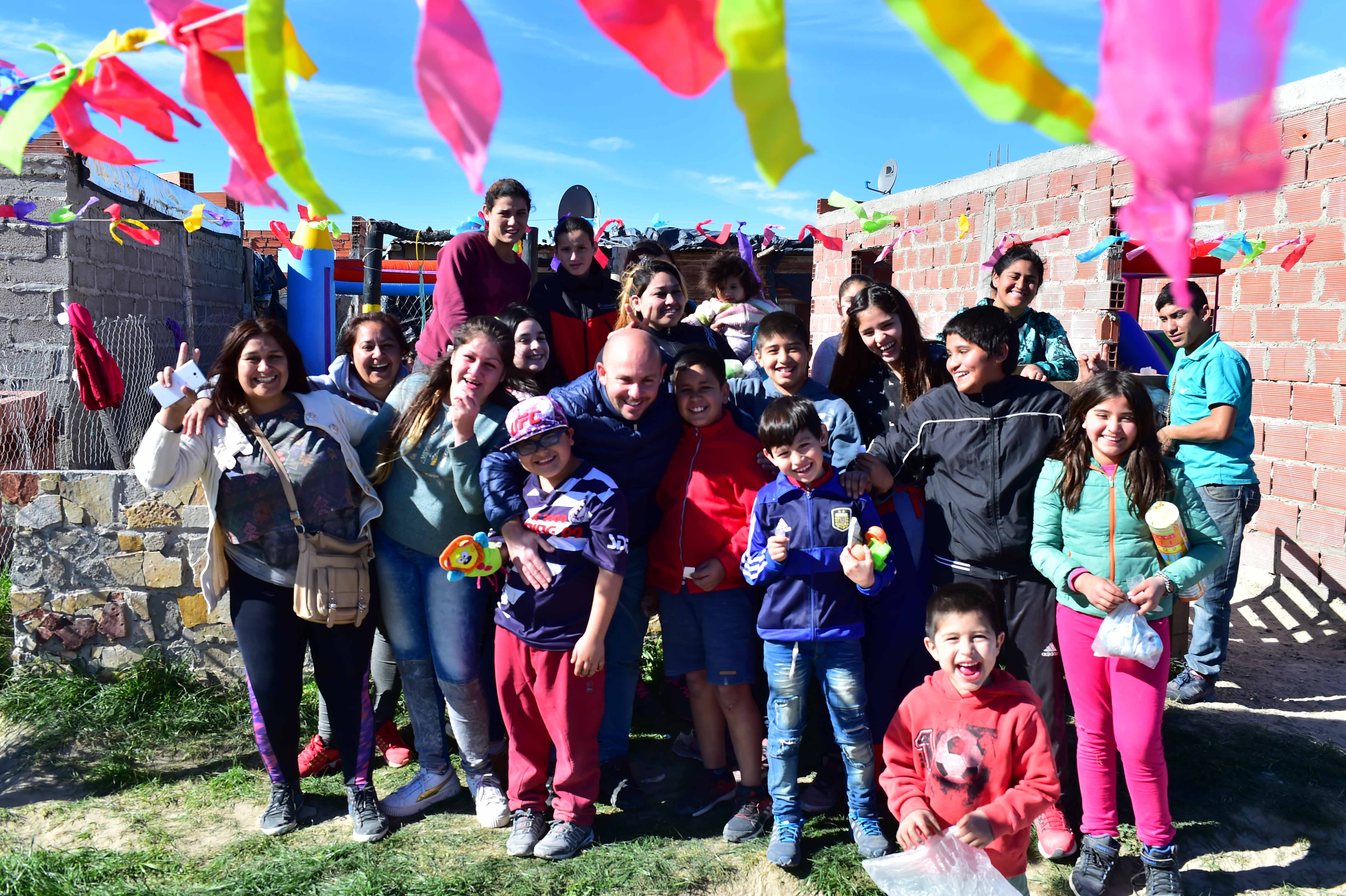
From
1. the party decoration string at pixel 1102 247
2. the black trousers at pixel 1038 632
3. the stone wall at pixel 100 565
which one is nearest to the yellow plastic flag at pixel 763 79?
the black trousers at pixel 1038 632

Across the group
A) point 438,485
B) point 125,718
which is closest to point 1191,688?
point 438,485

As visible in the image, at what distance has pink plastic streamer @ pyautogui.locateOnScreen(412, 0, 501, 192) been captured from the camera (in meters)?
0.97

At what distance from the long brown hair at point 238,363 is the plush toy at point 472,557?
852mm

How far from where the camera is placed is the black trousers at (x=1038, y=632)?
302 cm

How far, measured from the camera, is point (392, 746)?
12.3 feet

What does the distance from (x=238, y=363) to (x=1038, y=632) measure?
2937 millimetres

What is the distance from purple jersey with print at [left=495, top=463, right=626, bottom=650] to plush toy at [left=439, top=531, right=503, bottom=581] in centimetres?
11

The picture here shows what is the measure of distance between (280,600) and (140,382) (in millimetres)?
4634

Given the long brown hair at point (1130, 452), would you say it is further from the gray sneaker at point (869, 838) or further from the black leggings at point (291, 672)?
the black leggings at point (291, 672)

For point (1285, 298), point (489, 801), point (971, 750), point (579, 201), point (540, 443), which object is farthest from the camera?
point (579, 201)

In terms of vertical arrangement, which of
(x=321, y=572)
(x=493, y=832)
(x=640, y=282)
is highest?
(x=640, y=282)

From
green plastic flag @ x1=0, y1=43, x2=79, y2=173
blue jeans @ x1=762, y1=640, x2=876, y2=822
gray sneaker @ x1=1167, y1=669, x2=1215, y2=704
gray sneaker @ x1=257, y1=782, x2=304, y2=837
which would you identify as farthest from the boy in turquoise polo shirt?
green plastic flag @ x1=0, y1=43, x2=79, y2=173

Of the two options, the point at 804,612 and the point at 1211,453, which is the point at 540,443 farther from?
the point at 1211,453

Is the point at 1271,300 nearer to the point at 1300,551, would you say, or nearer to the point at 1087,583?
the point at 1300,551
